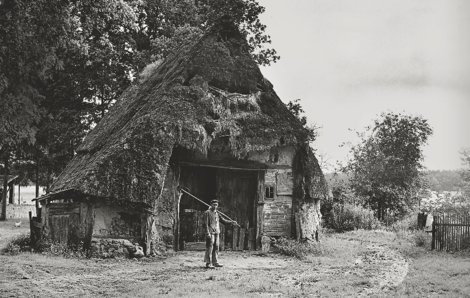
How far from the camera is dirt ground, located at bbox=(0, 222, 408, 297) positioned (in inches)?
377

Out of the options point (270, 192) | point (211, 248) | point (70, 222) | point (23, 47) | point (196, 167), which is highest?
point (23, 47)

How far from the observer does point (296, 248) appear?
15.8 m

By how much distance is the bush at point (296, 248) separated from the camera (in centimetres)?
1546

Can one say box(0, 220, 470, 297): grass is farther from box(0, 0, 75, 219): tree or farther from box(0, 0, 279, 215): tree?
box(0, 0, 279, 215): tree

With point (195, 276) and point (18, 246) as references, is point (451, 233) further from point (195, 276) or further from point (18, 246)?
point (18, 246)

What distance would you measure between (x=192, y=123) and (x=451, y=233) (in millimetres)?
9153

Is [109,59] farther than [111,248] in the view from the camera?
Yes

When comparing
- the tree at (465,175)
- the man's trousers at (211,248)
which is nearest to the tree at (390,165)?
the tree at (465,175)

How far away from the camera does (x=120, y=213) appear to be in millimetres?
14094

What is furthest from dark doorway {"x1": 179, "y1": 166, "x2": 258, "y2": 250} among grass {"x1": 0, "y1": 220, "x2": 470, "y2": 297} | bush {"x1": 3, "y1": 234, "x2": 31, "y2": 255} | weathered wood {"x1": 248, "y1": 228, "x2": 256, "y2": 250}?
bush {"x1": 3, "y1": 234, "x2": 31, "y2": 255}

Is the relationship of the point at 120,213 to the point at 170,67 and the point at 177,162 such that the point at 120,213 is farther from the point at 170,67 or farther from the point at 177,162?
the point at 170,67

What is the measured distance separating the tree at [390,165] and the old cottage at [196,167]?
50.7 ft

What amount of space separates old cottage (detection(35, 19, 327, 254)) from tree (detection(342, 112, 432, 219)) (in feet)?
50.7

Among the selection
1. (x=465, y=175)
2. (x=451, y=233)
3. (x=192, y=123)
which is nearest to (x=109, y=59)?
(x=192, y=123)
